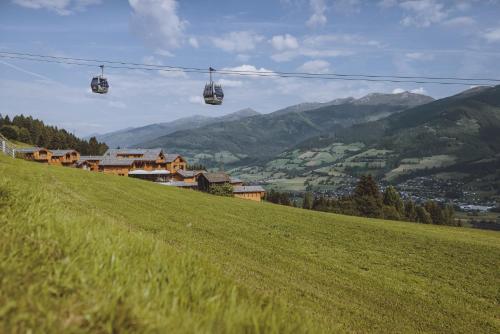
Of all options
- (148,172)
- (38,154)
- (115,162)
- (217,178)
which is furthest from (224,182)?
(38,154)

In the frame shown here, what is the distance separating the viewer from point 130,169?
140m

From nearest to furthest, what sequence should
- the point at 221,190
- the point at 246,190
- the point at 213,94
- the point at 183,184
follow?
the point at 213,94 → the point at 221,190 → the point at 183,184 → the point at 246,190

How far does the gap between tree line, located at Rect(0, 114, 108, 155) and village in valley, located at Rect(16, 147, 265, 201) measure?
1479 inches

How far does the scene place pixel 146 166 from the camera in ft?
478

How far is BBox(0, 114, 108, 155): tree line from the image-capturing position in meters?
172

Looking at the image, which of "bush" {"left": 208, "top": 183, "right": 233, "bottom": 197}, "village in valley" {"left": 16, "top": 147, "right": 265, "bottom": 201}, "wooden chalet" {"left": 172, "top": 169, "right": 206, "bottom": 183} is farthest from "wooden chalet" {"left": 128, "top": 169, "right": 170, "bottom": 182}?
"bush" {"left": 208, "top": 183, "right": 233, "bottom": 197}

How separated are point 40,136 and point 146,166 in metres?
72.8

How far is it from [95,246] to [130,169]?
5634 inches

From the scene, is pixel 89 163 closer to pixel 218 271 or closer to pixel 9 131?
pixel 9 131

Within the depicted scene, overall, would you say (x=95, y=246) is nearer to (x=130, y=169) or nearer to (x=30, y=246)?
(x=30, y=246)

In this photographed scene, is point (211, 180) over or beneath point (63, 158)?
beneath

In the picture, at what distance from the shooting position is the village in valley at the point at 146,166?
442 feet

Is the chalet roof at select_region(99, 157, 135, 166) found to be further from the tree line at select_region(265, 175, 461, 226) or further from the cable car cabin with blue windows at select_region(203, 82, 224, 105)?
the cable car cabin with blue windows at select_region(203, 82, 224, 105)

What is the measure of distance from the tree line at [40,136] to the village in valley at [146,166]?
37.6 meters
